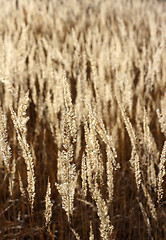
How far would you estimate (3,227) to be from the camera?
1.22 m

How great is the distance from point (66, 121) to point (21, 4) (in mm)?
5336

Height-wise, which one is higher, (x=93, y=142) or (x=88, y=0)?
(x=88, y=0)

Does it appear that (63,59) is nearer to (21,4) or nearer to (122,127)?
(122,127)

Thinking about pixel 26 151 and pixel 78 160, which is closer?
pixel 26 151

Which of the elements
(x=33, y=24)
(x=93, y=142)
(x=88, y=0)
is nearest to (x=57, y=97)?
(x=93, y=142)

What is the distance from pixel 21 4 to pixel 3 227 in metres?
5.10

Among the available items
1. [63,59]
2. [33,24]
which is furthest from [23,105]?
[33,24]

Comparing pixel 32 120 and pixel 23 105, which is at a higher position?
pixel 32 120

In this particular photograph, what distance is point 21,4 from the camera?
17.5 ft

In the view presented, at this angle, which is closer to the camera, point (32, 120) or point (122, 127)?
point (122, 127)

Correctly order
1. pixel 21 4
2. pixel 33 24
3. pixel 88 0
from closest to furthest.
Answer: pixel 33 24 → pixel 21 4 → pixel 88 0

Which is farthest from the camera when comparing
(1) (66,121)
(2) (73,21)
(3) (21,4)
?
(3) (21,4)

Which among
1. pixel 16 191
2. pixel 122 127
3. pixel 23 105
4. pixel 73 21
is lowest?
pixel 16 191

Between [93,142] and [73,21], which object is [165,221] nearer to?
[93,142]
